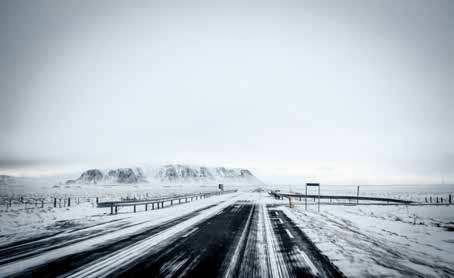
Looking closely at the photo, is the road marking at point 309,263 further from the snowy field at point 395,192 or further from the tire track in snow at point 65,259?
the snowy field at point 395,192

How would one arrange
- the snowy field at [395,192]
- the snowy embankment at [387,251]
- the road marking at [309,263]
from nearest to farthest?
the road marking at [309,263], the snowy embankment at [387,251], the snowy field at [395,192]

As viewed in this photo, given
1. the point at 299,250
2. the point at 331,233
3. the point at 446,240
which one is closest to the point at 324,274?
the point at 299,250

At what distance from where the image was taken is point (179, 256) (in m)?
6.69

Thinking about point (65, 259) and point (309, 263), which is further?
point (65, 259)

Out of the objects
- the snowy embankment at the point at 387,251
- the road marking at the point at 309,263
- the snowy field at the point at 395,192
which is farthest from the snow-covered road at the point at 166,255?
the snowy field at the point at 395,192

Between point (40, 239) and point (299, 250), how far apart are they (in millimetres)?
9780

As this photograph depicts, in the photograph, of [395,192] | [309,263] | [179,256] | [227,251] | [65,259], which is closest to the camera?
[309,263]

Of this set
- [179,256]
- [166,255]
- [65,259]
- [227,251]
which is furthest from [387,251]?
[65,259]

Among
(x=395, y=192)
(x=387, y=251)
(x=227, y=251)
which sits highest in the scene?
(x=227, y=251)

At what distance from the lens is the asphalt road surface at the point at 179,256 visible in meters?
5.45

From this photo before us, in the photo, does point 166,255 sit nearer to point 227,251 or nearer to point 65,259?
point 227,251

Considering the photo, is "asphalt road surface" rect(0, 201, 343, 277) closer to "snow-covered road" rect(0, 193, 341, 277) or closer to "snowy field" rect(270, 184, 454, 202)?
"snow-covered road" rect(0, 193, 341, 277)

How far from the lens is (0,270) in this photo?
5.54 metres

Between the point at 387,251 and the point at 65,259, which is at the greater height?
the point at 65,259
